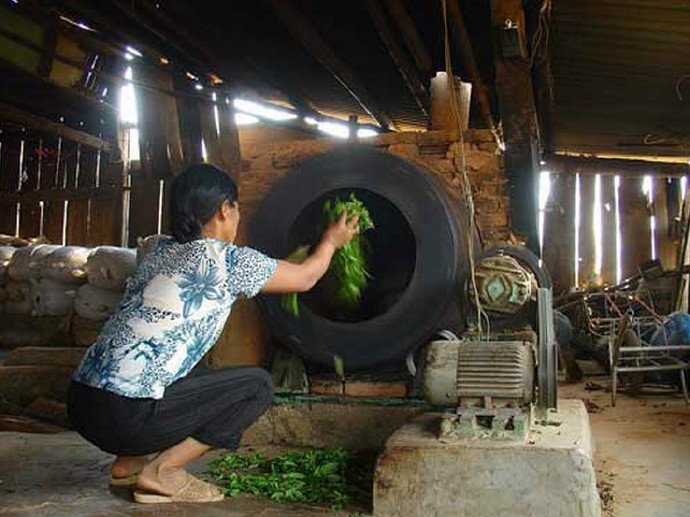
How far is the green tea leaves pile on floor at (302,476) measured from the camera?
266cm

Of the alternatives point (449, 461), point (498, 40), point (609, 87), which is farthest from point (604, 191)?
point (449, 461)

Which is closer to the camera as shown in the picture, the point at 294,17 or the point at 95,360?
the point at 95,360

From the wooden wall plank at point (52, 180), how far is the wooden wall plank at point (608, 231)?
24.1ft

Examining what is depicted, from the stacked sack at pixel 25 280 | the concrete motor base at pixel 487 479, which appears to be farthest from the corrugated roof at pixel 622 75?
the stacked sack at pixel 25 280

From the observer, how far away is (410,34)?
4.98 metres

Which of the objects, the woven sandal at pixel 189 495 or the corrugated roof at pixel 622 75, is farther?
the corrugated roof at pixel 622 75

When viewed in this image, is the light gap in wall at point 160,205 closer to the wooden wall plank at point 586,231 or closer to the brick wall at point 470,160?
the brick wall at point 470,160

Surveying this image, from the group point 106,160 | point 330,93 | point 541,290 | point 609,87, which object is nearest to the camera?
point 541,290

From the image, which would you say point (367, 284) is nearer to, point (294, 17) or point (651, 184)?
point (294, 17)

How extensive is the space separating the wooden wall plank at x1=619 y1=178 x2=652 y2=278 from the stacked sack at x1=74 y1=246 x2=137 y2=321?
21.0 ft

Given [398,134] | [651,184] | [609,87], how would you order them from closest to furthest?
1. [398,134]
2. [609,87]
3. [651,184]

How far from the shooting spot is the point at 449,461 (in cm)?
243

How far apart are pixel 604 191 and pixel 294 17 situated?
5.72m

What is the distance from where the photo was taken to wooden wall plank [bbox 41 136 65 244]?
9492 mm
